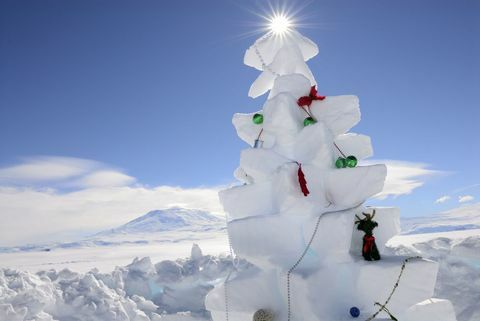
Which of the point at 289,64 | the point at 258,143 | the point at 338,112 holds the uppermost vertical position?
the point at 289,64

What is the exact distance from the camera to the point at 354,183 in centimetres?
591

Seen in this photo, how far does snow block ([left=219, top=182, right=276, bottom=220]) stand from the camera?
6.46 m

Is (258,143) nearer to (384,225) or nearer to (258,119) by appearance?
(258,119)

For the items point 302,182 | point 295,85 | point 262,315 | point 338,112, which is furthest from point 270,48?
point 262,315

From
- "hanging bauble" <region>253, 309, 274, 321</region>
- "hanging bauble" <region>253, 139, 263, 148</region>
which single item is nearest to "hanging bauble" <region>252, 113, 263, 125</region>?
"hanging bauble" <region>253, 139, 263, 148</region>

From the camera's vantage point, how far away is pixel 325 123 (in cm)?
671

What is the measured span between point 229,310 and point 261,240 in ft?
4.56

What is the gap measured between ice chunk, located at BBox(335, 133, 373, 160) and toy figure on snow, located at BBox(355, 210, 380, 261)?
139cm

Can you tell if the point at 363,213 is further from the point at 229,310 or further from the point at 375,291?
the point at 229,310

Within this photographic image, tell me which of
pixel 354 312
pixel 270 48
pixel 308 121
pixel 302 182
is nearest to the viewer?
pixel 354 312

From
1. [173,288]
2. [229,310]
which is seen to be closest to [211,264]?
[173,288]

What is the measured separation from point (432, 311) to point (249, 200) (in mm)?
3682

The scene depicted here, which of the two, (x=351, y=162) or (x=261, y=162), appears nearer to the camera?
(x=351, y=162)

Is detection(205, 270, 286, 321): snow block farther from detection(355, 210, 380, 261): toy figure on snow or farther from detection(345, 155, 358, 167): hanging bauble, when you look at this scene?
detection(345, 155, 358, 167): hanging bauble
